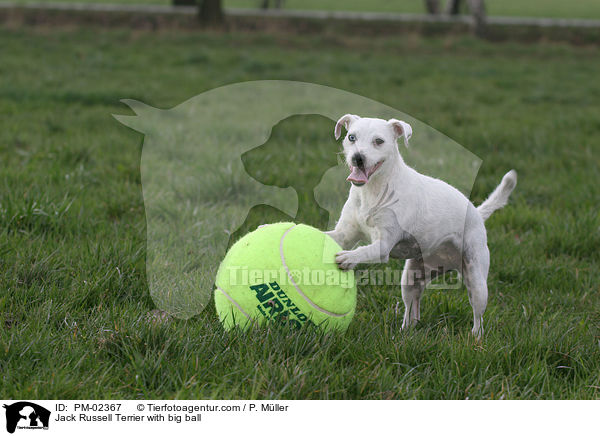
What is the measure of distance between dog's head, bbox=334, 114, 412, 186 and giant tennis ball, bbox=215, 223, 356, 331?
1.32 ft

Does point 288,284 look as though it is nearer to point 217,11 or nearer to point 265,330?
point 265,330

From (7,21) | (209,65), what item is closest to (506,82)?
(209,65)

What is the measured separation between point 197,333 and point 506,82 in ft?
36.5

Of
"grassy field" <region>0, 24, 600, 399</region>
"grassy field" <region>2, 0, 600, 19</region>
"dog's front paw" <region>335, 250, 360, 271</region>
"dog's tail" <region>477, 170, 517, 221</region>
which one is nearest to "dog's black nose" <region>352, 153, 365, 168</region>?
"dog's front paw" <region>335, 250, 360, 271</region>

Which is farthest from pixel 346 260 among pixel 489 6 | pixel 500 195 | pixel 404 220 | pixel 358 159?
pixel 489 6

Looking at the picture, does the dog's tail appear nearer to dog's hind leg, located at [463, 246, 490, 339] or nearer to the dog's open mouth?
dog's hind leg, located at [463, 246, 490, 339]

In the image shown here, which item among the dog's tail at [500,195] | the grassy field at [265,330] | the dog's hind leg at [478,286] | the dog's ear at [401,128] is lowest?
the grassy field at [265,330]

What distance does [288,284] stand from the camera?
2943 mm

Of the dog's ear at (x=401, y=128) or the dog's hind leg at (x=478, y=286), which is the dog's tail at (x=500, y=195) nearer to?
the dog's hind leg at (x=478, y=286)

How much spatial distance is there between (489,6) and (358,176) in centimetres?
4296

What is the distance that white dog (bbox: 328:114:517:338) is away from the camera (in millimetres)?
2916

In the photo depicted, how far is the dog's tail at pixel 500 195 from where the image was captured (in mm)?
3701
